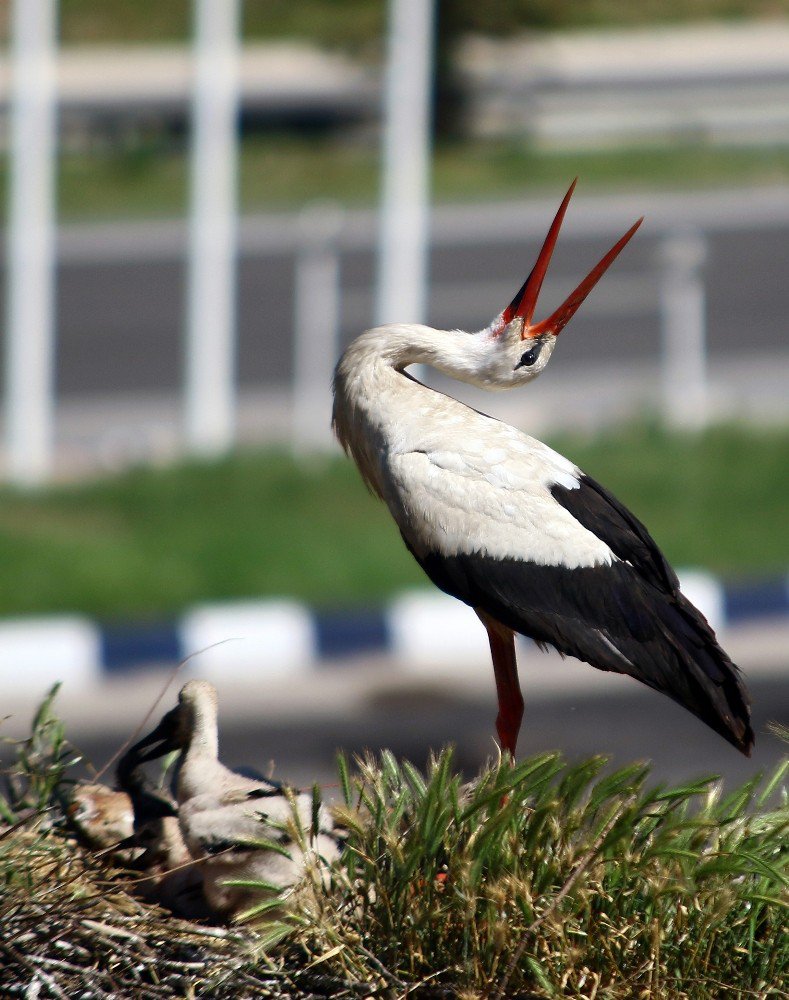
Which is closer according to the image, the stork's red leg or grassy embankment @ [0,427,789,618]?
the stork's red leg

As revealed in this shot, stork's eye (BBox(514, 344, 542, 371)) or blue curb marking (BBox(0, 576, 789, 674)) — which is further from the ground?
stork's eye (BBox(514, 344, 542, 371))

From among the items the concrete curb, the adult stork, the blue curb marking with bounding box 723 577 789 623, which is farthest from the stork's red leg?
the blue curb marking with bounding box 723 577 789 623

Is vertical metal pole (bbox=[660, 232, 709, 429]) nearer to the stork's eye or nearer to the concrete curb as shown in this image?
the concrete curb

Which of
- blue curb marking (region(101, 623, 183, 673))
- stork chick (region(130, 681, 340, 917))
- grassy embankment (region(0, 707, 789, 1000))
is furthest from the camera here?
blue curb marking (region(101, 623, 183, 673))

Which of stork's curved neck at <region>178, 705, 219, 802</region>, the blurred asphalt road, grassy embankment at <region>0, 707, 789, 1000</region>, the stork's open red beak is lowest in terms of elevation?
the blurred asphalt road

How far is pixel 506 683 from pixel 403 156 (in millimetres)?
5974

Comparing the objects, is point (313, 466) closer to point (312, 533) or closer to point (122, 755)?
point (312, 533)

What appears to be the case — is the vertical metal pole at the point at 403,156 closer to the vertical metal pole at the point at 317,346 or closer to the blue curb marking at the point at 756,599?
the vertical metal pole at the point at 317,346

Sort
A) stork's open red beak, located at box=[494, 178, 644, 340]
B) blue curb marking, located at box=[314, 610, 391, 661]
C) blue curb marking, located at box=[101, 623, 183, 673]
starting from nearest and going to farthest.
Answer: stork's open red beak, located at box=[494, 178, 644, 340], blue curb marking, located at box=[101, 623, 183, 673], blue curb marking, located at box=[314, 610, 391, 661]

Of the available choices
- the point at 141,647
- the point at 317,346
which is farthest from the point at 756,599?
the point at 317,346

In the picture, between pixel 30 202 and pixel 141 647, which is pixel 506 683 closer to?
pixel 141 647

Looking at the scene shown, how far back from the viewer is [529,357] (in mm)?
3373

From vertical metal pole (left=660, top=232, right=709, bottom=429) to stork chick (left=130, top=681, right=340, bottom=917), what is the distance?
22.6 feet

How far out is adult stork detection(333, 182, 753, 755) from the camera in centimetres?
322
